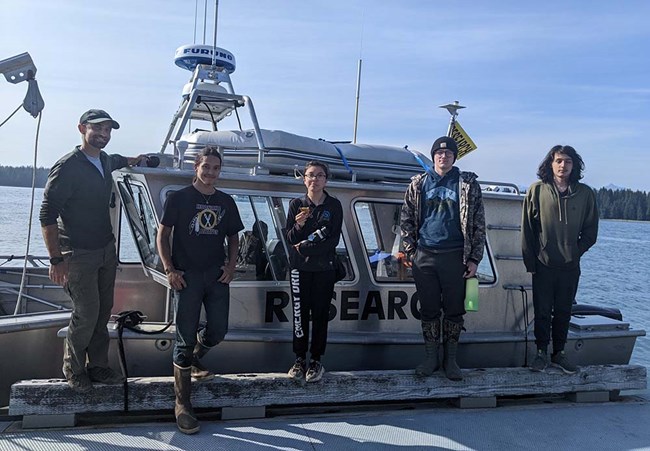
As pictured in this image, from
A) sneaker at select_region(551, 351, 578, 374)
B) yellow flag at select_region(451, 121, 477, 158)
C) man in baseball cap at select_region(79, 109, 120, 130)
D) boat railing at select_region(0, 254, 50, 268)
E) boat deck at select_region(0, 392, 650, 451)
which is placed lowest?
boat deck at select_region(0, 392, 650, 451)

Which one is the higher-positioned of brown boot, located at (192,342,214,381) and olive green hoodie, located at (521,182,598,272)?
olive green hoodie, located at (521,182,598,272)

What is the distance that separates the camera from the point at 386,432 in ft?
12.1

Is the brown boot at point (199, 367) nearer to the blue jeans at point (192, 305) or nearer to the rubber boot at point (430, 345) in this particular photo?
the blue jeans at point (192, 305)

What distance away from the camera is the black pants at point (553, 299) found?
4262 millimetres

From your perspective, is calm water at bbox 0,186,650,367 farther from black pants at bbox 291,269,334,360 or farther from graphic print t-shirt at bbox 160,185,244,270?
graphic print t-shirt at bbox 160,185,244,270

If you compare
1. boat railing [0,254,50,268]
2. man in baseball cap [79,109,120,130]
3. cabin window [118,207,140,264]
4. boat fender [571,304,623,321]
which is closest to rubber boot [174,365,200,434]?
man in baseball cap [79,109,120,130]

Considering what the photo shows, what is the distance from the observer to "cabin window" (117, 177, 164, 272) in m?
4.36

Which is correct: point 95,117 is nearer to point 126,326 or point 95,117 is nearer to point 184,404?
point 126,326

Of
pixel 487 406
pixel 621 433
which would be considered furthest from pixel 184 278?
pixel 621 433

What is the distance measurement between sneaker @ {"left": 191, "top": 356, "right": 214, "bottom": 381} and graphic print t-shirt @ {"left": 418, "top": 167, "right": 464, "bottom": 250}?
1784 millimetres

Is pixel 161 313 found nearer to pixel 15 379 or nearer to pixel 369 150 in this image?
pixel 15 379

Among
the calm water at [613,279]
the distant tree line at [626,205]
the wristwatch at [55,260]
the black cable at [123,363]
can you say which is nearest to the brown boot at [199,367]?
the black cable at [123,363]

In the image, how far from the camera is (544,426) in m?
3.96

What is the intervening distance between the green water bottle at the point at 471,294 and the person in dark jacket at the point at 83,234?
246 cm
